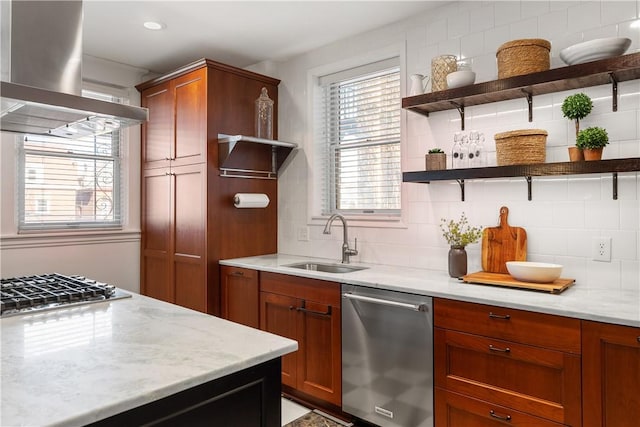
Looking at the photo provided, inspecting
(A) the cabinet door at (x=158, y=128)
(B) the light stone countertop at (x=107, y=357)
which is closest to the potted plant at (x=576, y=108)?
(B) the light stone countertop at (x=107, y=357)

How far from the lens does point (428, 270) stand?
2816mm

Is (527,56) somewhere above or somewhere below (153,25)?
below

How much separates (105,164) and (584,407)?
3790 millimetres

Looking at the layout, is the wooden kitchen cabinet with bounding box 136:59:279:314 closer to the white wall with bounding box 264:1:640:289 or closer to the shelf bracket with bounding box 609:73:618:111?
the white wall with bounding box 264:1:640:289

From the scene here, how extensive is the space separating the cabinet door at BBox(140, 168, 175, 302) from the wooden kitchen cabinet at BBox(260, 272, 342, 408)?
3.71 feet

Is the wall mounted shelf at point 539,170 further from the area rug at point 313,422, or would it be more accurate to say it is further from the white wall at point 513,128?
the area rug at point 313,422

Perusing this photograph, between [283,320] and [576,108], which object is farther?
[283,320]

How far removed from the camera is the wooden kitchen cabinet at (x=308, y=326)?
8.53 feet

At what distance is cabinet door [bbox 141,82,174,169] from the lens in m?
3.68

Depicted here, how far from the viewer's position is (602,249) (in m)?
2.22

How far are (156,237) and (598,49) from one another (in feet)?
11.2

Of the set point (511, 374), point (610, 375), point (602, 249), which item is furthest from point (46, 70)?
point (602, 249)

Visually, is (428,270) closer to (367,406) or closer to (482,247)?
(482,247)

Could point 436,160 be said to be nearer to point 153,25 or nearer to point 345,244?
point 345,244
